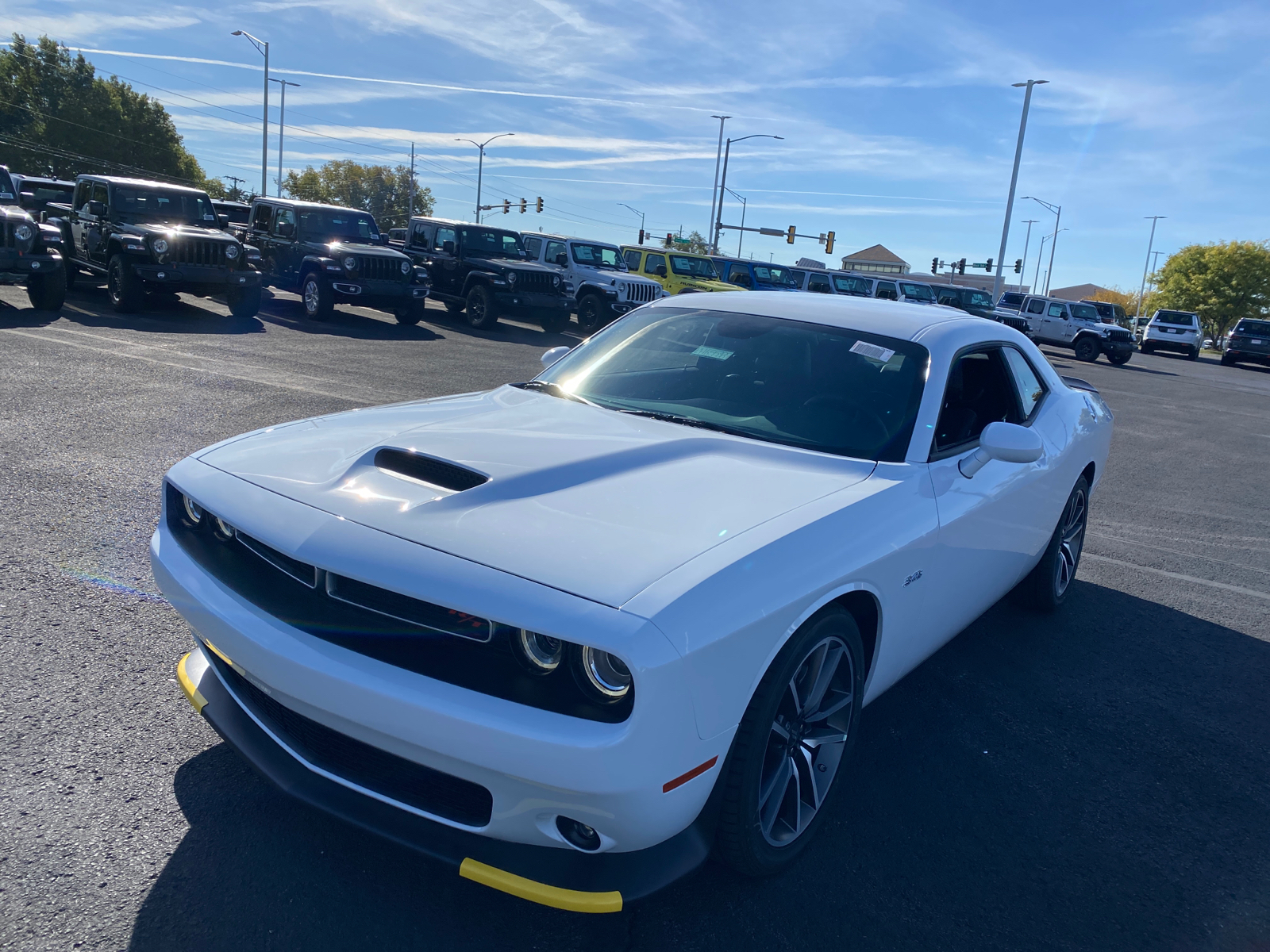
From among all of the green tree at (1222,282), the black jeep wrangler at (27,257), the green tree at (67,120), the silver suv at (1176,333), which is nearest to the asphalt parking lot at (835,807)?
the black jeep wrangler at (27,257)

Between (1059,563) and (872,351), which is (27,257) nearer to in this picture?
(872,351)

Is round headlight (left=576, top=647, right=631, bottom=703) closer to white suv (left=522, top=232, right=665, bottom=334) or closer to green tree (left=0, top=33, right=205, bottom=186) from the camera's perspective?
white suv (left=522, top=232, right=665, bottom=334)

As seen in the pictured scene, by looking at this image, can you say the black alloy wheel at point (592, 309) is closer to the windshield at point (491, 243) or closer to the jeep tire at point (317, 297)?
the windshield at point (491, 243)

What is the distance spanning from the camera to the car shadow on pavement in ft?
7.37

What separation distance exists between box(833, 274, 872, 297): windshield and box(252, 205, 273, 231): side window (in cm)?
1782

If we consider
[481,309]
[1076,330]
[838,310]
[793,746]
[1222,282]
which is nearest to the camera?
[793,746]

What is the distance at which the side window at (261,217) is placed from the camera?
17.9 meters

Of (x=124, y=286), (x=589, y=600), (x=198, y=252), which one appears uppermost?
(x=198, y=252)

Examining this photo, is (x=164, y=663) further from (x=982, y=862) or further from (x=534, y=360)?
(x=534, y=360)

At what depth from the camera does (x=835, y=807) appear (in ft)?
9.52

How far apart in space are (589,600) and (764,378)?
5.93 ft

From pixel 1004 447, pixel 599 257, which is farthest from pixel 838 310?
pixel 599 257

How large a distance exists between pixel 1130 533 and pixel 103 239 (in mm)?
15045

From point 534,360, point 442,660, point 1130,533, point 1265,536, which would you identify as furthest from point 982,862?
point 534,360
